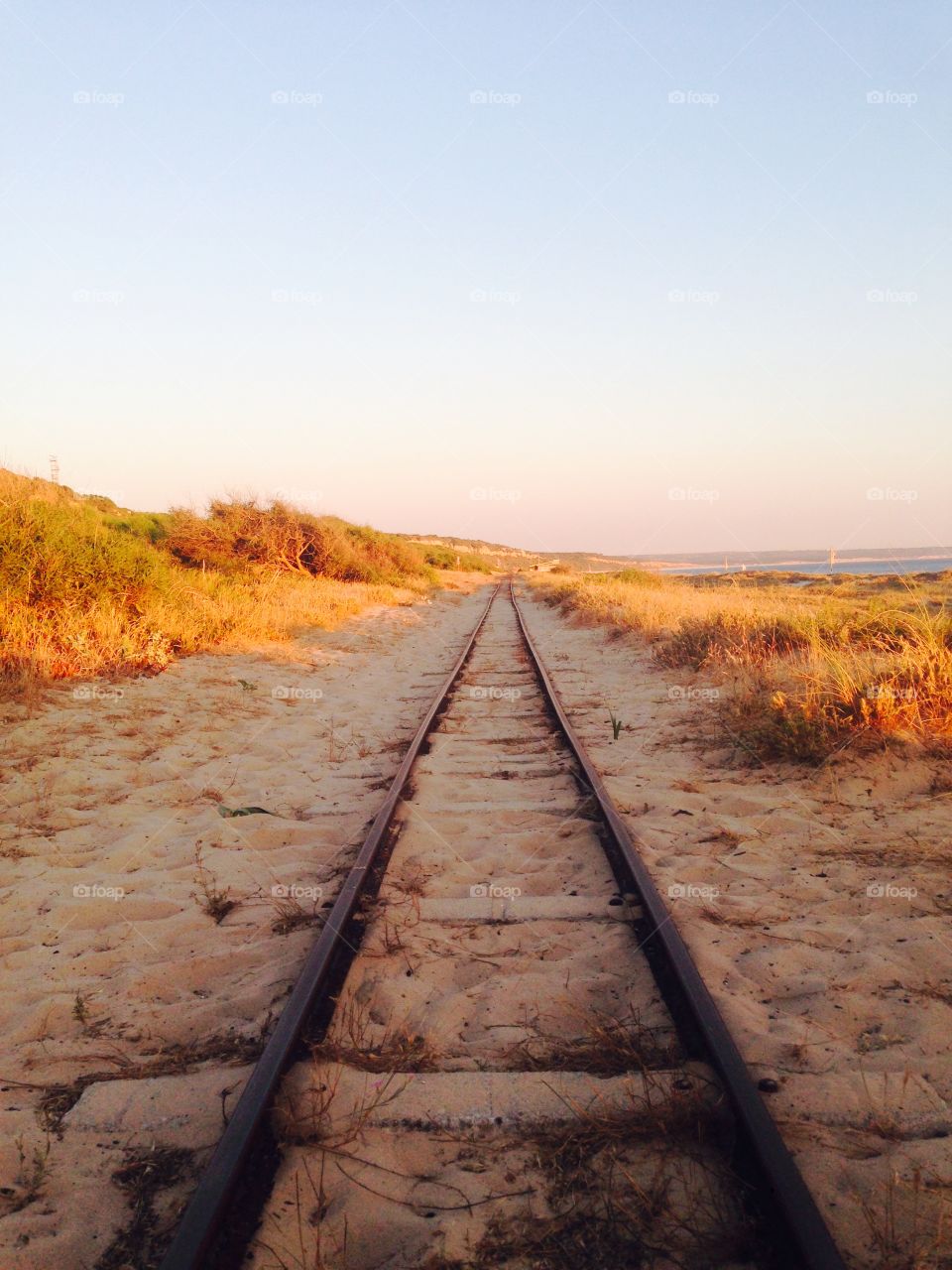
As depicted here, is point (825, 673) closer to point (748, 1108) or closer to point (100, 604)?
→ point (748, 1108)

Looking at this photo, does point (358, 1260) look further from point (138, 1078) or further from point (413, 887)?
point (413, 887)

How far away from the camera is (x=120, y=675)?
820 centimetres

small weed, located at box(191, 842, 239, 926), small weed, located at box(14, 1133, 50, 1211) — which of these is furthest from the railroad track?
small weed, located at box(191, 842, 239, 926)

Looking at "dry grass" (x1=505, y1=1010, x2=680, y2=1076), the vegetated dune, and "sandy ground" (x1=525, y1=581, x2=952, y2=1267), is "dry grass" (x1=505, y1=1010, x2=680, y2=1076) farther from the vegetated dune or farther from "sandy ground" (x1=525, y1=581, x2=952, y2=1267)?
the vegetated dune

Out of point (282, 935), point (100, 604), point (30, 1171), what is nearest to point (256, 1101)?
point (30, 1171)

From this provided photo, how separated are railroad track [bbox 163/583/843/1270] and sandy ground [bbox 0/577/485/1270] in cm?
26

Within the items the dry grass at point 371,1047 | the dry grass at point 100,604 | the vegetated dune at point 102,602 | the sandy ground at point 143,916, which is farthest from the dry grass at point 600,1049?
the vegetated dune at point 102,602

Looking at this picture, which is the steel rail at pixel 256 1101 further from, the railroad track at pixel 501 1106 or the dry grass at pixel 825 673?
the dry grass at pixel 825 673

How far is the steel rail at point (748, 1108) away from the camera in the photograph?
160cm

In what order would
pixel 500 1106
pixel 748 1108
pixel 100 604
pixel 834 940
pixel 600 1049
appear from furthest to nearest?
pixel 100 604 → pixel 834 940 → pixel 600 1049 → pixel 500 1106 → pixel 748 1108

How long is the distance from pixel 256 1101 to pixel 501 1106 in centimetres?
72

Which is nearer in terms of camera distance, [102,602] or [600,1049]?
[600,1049]

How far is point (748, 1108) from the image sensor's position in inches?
78.6

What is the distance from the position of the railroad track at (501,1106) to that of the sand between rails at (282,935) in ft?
0.67
